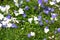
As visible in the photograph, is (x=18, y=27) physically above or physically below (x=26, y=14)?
below

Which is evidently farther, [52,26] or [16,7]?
[16,7]

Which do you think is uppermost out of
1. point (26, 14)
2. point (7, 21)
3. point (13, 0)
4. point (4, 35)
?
point (13, 0)

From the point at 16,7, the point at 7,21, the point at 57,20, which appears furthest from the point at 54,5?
the point at 7,21

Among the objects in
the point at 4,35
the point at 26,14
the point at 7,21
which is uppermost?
the point at 26,14

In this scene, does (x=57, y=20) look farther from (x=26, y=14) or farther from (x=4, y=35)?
(x=4, y=35)

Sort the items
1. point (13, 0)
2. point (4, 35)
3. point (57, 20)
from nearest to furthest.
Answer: point (4, 35) < point (57, 20) < point (13, 0)

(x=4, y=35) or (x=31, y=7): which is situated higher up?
(x=31, y=7)

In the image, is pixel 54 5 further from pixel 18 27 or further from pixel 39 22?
pixel 18 27

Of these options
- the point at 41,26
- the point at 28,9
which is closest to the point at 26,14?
the point at 28,9

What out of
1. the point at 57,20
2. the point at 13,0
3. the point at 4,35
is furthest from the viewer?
the point at 13,0
